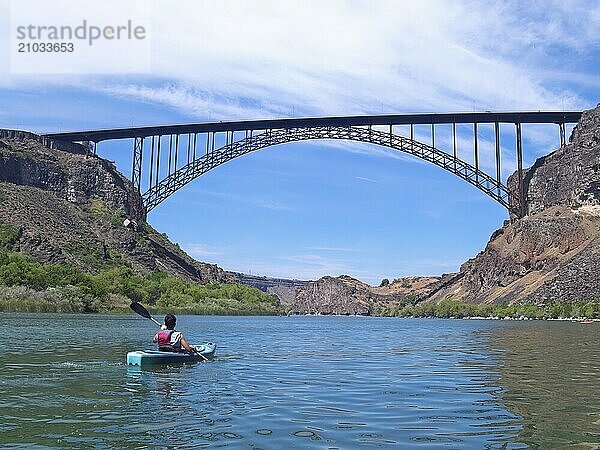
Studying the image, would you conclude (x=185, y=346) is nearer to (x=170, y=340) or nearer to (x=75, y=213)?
(x=170, y=340)

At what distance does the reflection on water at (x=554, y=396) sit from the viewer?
1056 centimetres

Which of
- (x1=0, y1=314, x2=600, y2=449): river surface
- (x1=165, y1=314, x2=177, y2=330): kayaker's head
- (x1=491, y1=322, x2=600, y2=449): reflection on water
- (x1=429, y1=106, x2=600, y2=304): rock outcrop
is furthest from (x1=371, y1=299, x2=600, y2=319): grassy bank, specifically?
(x1=165, y1=314, x2=177, y2=330): kayaker's head

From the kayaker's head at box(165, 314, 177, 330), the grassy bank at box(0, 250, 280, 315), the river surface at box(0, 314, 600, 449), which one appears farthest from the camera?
the grassy bank at box(0, 250, 280, 315)

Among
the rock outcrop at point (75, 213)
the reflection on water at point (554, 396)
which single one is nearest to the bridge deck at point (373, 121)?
the rock outcrop at point (75, 213)

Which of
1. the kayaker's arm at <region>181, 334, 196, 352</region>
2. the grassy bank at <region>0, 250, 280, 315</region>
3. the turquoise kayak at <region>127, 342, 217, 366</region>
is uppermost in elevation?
the grassy bank at <region>0, 250, 280, 315</region>

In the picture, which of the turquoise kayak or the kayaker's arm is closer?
the turquoise kayak

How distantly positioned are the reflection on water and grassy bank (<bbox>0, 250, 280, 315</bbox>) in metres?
52.9

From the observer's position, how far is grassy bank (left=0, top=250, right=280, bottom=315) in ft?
224

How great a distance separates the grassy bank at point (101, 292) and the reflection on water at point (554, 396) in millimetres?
52895

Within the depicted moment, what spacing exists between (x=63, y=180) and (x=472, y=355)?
10956 cm

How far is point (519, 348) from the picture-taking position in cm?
3120

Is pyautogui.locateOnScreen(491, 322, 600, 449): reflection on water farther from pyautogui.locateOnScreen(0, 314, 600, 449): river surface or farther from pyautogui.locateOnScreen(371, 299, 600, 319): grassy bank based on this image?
pyautogui.locateOnScreen(371, 299, 600, 319): grassy bank

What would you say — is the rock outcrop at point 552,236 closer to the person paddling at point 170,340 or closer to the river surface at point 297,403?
the river surface at point 297,403

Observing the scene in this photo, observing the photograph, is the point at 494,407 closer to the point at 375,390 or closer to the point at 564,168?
the point at 375,390
